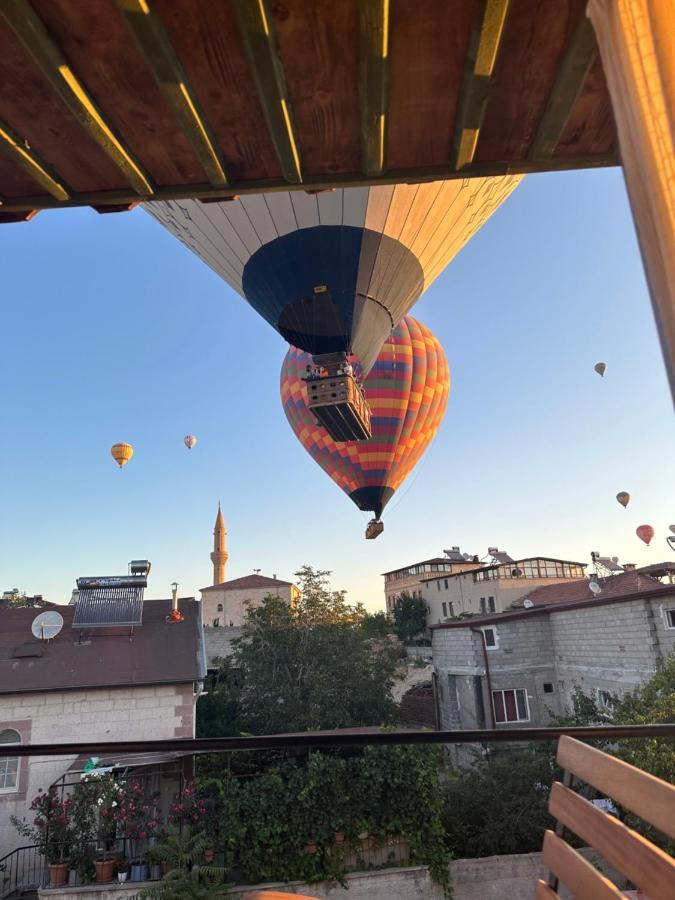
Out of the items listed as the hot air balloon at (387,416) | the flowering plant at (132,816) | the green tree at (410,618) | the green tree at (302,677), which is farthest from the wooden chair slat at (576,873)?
the green tree at (410,618)

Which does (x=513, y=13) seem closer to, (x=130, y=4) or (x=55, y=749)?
(x=130, y=4)

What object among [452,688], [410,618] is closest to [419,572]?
[410,618]

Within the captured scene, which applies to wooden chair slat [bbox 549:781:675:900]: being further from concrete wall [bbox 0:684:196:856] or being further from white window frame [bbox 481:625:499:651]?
white window frame [bbox 481:625:499:651]

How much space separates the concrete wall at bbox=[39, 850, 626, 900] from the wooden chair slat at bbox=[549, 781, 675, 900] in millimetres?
9218

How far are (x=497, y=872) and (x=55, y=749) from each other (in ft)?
33.5

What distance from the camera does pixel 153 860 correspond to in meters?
8.14

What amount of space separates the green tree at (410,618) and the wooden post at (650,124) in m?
50.6

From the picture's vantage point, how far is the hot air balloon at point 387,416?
20.7 m

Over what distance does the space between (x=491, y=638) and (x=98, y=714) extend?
15546mm

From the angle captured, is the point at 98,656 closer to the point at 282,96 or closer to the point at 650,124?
the point at 282,96

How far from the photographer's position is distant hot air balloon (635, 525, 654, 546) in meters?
33.3

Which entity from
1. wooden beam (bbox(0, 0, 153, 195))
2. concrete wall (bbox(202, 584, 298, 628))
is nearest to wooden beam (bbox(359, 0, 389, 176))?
wooden beam (bbox(0, 0, 153, 195))

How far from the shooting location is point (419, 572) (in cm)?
6106

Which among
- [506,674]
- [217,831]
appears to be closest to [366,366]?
[217,831]
